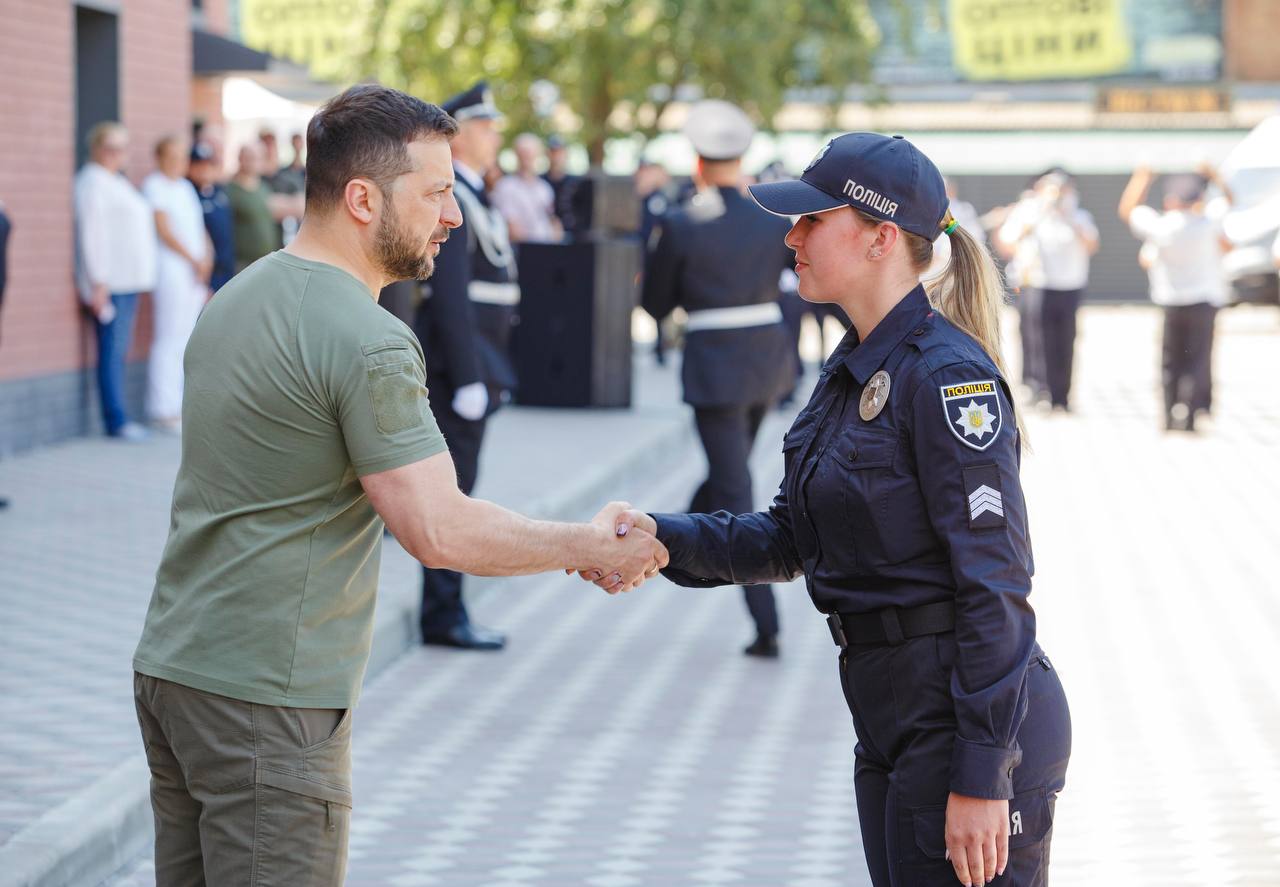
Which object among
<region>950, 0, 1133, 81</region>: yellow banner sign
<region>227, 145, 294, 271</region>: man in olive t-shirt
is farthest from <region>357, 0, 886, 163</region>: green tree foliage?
<region>950, 0, 1133, 81</region>: yellow banner sign

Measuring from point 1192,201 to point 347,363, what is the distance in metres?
14.0

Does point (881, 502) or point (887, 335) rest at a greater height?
point (887, 335)

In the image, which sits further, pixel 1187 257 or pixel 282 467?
pixel 1187 257

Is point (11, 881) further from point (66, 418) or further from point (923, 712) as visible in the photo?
point (66, 418)

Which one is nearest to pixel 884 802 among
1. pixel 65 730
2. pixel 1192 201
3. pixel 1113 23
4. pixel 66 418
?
pixel 65 730

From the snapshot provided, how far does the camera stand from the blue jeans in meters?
13.1

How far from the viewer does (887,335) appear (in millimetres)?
3061

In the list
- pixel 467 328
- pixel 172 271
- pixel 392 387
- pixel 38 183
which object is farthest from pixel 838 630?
pixel 172 271

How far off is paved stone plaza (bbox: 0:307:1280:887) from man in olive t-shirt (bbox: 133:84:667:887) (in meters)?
2.08

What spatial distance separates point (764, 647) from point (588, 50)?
14.1m

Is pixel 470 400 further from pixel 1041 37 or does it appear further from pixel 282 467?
pixel 1041 37

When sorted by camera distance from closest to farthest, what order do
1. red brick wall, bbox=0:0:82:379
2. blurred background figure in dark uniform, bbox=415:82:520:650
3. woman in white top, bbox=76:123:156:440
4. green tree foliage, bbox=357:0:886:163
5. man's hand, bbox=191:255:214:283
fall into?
blurred background figure in dark uniform, bbox=415:82:520:650
red brick wall, bbox=0:0:82:379
woman in white top, bbox=76:123:156:440
man's hand, bbox=191:255:214:283
green tree foliage, bbox=357:0:886:163

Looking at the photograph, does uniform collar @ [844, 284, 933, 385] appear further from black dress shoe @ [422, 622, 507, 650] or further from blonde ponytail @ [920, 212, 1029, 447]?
black dress shoe @ [422, 622, 507, 650]

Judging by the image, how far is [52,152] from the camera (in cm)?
1285
